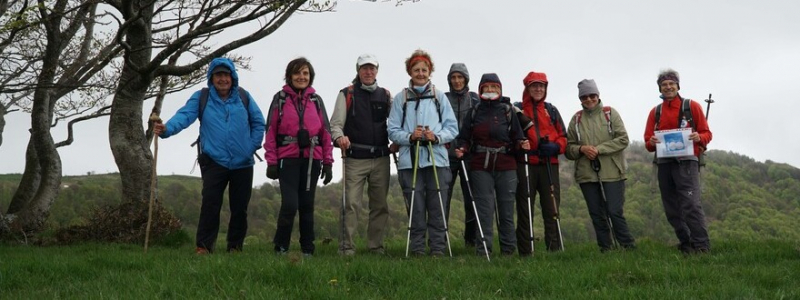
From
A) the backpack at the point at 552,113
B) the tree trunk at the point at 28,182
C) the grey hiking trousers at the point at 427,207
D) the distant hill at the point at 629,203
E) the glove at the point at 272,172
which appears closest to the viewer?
the glove at the point at 272,172

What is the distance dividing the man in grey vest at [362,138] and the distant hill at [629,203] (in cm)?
360

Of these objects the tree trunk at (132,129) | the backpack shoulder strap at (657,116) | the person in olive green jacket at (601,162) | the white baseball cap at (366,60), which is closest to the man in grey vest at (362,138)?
the white baseball cap at (366,60)

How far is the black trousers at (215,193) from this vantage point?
7.86 meters

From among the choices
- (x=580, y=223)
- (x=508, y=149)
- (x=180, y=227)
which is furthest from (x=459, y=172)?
(x=580, y=223)

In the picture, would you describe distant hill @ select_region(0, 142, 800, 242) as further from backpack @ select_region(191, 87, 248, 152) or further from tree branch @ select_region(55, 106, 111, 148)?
backpack @ select_region(191, 87, 248, 152)

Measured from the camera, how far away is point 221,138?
784 cm

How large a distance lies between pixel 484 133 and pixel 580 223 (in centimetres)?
3648

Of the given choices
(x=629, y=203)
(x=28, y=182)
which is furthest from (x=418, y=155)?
(x=629, y=203)

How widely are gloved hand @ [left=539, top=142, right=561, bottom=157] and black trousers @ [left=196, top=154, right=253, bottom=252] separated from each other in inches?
145

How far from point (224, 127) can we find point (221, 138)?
14cm

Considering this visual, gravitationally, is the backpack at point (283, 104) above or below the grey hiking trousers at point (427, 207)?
above

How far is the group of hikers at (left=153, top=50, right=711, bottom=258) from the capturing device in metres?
7.82

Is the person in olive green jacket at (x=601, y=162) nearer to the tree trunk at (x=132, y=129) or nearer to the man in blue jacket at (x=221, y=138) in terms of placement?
the man in blue jacket at (x=221, y=138)

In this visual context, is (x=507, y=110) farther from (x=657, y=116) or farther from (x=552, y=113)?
(x=657, y=116)
